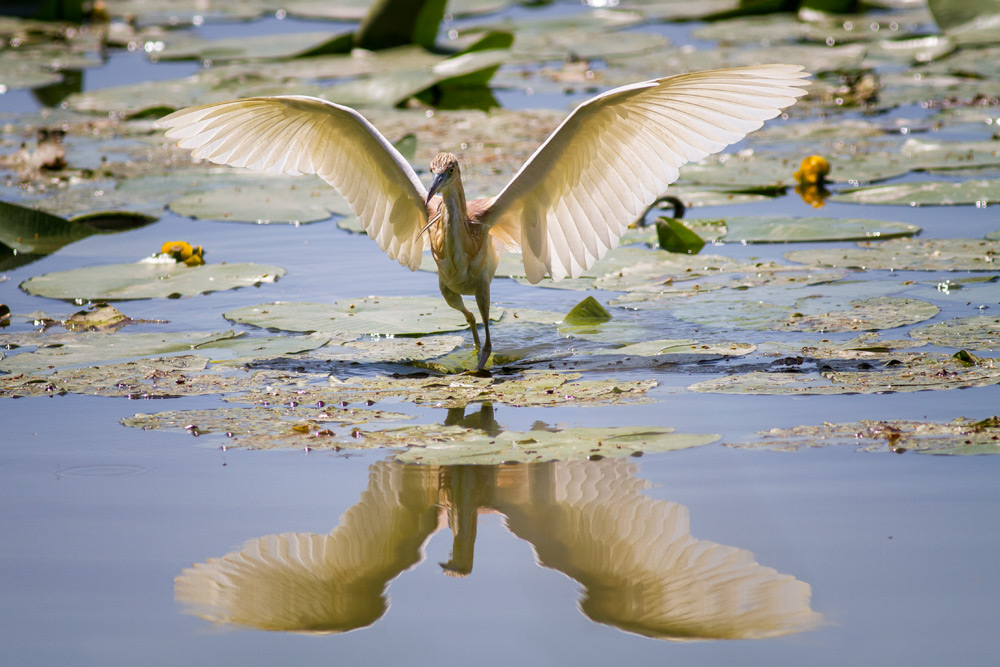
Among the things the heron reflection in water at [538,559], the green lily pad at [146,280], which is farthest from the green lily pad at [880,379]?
the green lily pad at [146,280]

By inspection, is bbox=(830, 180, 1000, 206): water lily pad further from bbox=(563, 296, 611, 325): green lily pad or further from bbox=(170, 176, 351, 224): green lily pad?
bbox=(170, 176, 351, 224): green lily pad

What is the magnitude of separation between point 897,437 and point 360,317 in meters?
2.04

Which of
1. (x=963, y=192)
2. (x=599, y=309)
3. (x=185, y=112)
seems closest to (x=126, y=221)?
(x=185, y=112)

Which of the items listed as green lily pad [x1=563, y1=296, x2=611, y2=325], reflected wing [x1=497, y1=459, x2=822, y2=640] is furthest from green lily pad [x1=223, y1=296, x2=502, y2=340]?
reflected wing [x1=497, y1=459, x2=822, y2=640]

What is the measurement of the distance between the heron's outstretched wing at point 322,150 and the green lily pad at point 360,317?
199 millimetres

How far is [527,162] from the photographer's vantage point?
→ 3670mm

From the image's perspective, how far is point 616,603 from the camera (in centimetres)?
227

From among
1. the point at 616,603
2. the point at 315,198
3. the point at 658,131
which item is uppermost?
the point at 658,131

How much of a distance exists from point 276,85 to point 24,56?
3854mm

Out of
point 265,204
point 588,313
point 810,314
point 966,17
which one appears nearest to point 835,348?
point 810,314

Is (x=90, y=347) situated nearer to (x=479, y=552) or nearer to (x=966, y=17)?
(x=479, y=552)

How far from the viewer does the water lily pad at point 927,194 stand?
5.45 metres

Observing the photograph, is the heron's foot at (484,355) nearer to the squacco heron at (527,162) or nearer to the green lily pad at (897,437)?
the squacco heron at (527,162)

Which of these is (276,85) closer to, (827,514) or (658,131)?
(658,131)
